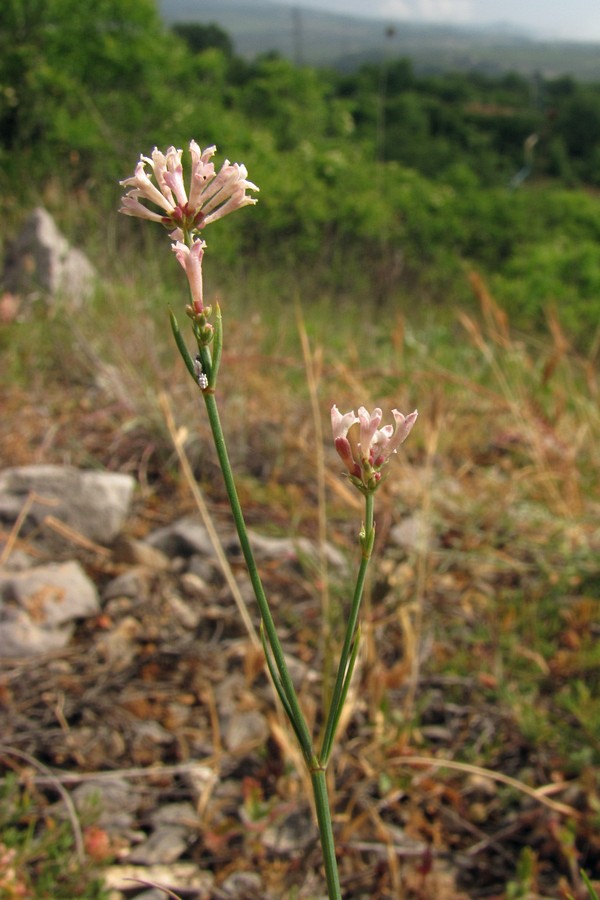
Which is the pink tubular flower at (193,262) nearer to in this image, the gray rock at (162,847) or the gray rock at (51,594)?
the gray rock at (162,847)

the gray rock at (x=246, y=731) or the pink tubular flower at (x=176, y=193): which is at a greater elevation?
the pink tubular flower at (x=176, y=193)

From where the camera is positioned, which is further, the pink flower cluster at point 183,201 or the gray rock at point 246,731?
the gray rock at point 246,731

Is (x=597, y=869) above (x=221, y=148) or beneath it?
beneath

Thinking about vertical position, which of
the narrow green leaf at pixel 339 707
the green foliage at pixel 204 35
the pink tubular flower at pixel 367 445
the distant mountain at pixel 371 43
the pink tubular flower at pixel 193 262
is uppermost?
the distant mountain at pixel 371 43

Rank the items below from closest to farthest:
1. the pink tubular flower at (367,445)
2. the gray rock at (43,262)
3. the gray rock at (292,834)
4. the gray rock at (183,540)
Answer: the pink tubular flower at (367,445) → the gray rock at (292,834) → the gray rock at (183,540) → the gray rock at (43,262)

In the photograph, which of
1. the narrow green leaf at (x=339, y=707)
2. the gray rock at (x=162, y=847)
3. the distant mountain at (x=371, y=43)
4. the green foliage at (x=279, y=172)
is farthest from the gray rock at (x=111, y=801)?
the distant mountain at (x=371, y=43)

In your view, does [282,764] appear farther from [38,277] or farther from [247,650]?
[38,277]

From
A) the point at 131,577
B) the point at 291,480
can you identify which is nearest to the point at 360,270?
the point at 291,480

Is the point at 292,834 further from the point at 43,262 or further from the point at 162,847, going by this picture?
the point at 43,262
